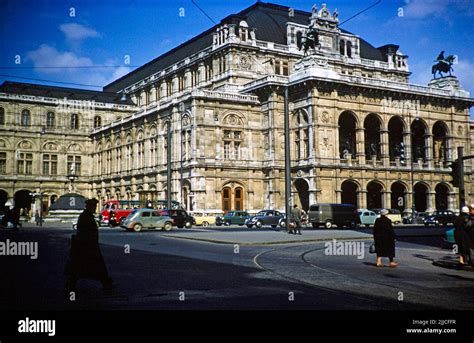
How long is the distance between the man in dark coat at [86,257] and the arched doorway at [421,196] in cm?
5043

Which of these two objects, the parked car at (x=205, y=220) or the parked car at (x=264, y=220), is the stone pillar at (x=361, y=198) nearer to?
the parked car at (x=264, y=220)

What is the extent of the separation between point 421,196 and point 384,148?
837cm

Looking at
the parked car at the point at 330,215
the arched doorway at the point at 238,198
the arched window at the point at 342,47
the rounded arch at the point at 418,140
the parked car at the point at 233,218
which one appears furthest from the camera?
the arched window at the point at 342,47

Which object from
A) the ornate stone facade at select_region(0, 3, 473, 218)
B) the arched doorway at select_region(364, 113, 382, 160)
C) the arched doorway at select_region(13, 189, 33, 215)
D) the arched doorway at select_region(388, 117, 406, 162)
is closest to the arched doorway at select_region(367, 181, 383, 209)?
the ornate stone facade at select_region(0, 3, 473, 218)

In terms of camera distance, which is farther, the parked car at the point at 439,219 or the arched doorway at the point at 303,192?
the arched doorway at the point at 303,192

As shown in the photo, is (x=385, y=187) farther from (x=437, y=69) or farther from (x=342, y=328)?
(x=342, y=328)

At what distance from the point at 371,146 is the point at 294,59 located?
13891mm

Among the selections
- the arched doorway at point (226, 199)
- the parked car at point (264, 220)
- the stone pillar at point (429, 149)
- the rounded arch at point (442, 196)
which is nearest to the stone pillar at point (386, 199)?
the stone pillar at point (429, 149)

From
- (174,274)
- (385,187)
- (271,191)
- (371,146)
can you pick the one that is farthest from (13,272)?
(371,146)

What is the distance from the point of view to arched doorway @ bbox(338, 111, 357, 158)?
5431 centimetres

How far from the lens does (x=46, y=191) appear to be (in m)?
50.8

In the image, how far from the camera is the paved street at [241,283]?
8141 millimetres

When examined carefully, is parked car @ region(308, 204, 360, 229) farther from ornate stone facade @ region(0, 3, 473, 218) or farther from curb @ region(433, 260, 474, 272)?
curb @ region(433, 260, 474, 272)

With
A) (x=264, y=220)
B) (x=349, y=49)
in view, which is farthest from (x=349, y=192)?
(x=349, y=49)
